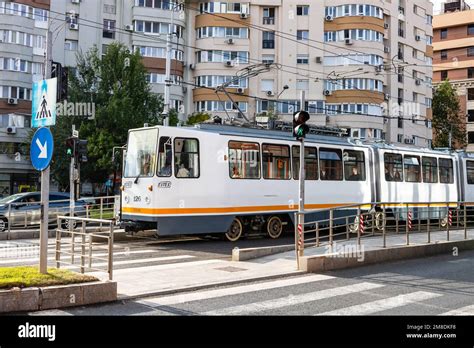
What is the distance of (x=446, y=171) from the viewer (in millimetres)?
26172

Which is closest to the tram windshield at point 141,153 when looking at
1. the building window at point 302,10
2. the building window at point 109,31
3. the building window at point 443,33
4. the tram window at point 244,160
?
the tram window at point 244,160

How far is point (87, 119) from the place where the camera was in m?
38.5

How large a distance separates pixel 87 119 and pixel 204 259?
90.0 ft

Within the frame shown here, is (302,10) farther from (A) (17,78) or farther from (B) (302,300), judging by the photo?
(B) (302,300)

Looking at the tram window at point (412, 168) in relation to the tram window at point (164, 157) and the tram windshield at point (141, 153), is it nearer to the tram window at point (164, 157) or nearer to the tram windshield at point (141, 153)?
the tram window at point (164, 157)

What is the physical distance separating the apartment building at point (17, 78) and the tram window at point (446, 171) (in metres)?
30.4

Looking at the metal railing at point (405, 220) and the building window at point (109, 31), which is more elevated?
the building window at point (109, 31)

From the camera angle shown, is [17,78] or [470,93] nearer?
[17,78]

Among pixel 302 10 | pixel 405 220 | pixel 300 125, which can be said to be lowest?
pixel 405 220

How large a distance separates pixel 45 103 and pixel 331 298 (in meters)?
5.55

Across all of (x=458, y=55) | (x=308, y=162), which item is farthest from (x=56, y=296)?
(x=458, y=55)

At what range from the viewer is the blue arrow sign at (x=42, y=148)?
8555 millimetres
